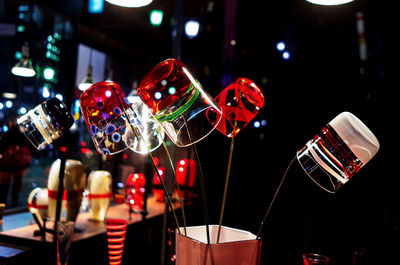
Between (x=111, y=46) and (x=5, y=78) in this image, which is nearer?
(x=5, y=78)

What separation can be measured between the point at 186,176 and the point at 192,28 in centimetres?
117

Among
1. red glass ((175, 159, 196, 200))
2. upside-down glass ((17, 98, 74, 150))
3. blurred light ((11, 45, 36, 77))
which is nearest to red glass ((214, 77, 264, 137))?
upside-down glass ((17, 98, 74, 150))

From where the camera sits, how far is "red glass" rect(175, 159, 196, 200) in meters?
2.40

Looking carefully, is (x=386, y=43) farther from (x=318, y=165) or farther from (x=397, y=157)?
(x=318, y=165)

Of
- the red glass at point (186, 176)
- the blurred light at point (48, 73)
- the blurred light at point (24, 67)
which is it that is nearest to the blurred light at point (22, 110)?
the blurred light at point (24, 67)

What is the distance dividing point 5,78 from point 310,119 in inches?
78.2

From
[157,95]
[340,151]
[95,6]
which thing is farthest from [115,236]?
[95,6]

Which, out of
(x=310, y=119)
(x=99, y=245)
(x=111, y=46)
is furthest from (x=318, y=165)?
(x=111, y=46)

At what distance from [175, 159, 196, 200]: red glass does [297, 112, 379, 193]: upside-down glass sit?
5.08ft

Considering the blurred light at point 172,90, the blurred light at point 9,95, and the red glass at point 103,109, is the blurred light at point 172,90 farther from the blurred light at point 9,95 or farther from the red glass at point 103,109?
the blurred light at point 9,95

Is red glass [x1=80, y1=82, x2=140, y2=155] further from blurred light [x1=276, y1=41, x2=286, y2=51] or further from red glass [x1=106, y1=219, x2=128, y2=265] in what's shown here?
blurred light [x1=276, y1=41, x2=286, y2=51]

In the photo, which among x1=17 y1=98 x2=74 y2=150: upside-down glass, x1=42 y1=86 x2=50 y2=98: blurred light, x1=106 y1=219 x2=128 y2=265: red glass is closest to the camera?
x1=17 y1=98 x2=74 y2=150: upside-down glass

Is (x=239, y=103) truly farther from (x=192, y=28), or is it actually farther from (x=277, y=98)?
(x=192, y=28)

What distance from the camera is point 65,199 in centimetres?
202
